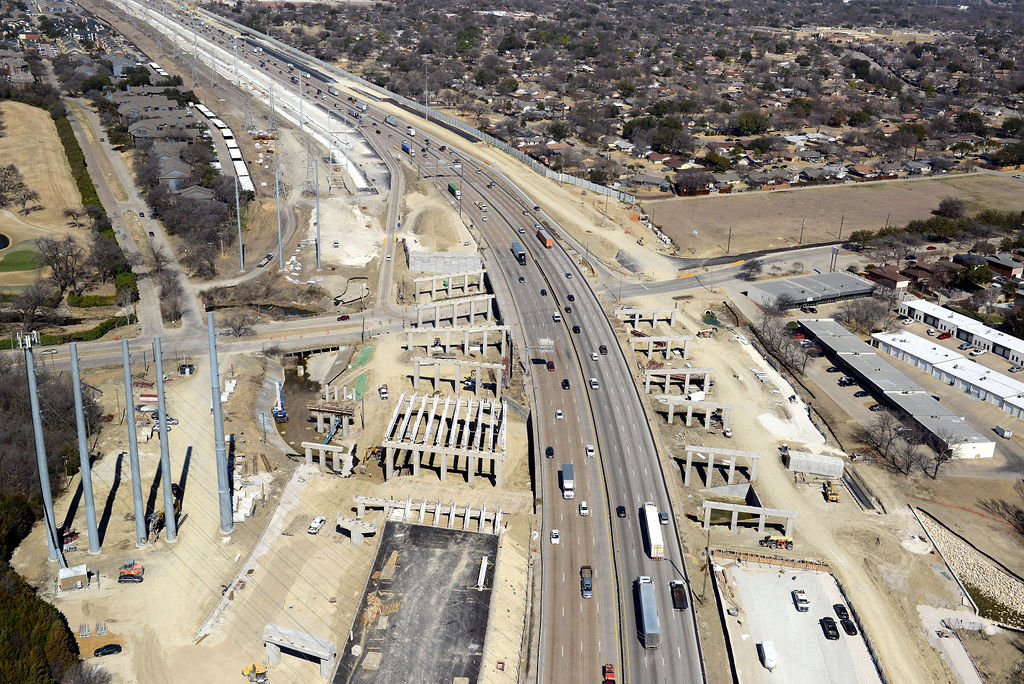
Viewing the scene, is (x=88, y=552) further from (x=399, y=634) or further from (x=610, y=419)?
(x=610, y=419)

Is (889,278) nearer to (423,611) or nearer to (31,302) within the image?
(423,611)

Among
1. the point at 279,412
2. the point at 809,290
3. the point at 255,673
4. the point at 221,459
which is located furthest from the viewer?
the point at 809,290

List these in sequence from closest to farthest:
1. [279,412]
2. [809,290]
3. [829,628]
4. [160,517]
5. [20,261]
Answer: [829,628], [160,517], [279,412], [20,261], [809,290]

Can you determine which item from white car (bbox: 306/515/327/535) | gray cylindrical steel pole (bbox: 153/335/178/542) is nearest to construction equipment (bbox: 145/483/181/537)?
gray cylindrical steel pole (bbox: 153/335/178/542)

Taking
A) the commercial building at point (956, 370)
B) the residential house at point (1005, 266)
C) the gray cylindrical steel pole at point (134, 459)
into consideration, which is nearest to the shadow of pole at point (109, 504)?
the gray cylindrical steel pole at point (134, 459)

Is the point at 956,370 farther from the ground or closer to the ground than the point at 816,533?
farther from the ground

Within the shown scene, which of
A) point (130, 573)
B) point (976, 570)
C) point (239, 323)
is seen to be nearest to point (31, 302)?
point (239, 323)
